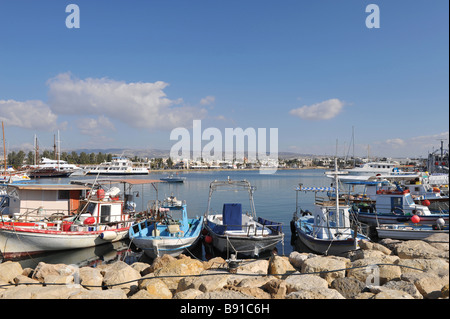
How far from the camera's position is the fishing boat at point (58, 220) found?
57.7 feet

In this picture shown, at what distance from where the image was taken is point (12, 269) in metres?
11.9

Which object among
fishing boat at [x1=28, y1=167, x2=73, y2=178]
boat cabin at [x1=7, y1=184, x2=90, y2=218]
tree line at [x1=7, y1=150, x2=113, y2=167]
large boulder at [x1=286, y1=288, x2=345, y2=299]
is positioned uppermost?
tree line at [x1=7, y1=150, x2=113, y2=167]

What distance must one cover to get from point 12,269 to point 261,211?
2842 cm

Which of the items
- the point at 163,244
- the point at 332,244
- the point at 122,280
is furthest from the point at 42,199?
the point at 332,244

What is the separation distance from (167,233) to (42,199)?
28.4 feet

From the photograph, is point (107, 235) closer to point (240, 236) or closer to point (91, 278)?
point (240, 236)

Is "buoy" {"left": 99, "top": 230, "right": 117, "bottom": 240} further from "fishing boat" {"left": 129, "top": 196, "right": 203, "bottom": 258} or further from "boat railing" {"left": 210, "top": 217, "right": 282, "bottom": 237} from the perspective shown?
"boat railing" {"left": 210, "top": 217, "right": 282, "bottom": 237}

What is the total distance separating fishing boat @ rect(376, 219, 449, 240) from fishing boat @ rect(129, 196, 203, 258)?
12050 mm

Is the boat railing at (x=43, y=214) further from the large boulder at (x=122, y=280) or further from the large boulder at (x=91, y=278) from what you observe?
the large boulder at (x=122, y=280)

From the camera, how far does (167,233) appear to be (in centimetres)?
1867

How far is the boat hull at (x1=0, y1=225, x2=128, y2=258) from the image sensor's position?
56.9 feet

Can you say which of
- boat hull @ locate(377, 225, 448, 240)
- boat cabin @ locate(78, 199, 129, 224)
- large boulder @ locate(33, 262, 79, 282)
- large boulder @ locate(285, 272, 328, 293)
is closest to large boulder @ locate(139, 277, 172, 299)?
large boulder @ locate(33, 262, 79, 282)

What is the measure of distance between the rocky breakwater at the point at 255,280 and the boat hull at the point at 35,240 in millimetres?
5534
